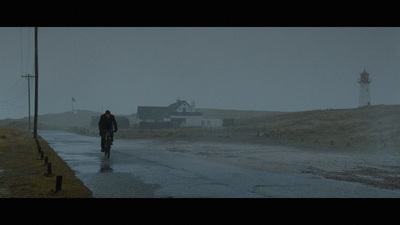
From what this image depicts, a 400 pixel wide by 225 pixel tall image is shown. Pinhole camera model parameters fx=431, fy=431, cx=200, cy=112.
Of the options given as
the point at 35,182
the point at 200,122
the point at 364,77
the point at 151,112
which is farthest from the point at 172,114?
the point at 35,182

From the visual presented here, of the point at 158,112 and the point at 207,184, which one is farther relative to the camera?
the point at 158,112

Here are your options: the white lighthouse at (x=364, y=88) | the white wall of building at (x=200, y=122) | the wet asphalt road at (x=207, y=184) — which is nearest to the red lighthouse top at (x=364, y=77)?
the white lighthouse at (x=364, y=88)

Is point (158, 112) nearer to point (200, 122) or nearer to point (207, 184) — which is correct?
point (200, 122)

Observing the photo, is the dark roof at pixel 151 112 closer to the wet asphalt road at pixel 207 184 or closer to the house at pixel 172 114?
the house at pixel 172 114

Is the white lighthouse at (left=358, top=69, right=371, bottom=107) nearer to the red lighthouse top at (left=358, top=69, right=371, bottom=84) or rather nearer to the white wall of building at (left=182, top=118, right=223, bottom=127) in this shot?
the red lighthouse top at (left=358, top=69, right=371, bottom=84)

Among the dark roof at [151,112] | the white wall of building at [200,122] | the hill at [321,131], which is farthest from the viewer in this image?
the dark roof at [151,112]

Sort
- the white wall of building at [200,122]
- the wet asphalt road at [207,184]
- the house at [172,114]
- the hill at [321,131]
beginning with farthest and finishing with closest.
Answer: the house at [172,114] → the white wall of building at [200,122] → the hill at [321,131] → the wet asphalt road at [207,184]

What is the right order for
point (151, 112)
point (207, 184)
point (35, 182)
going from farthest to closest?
point (151, 112) < point (35, 182) < point (207, 184)

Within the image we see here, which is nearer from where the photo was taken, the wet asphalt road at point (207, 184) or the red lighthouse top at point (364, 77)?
the wet asphalt road at point (207, 184)

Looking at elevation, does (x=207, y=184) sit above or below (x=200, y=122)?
below

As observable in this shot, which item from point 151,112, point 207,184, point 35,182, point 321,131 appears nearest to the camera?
point 207,184

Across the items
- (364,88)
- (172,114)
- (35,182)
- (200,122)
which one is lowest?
(35,182)
